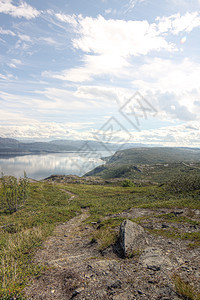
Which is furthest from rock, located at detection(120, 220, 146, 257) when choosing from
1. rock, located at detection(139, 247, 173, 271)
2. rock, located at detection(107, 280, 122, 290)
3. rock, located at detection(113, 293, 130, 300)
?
rock, located at detection(113, 293, 130, 300)

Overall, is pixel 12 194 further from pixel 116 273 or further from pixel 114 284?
pixel 114 284

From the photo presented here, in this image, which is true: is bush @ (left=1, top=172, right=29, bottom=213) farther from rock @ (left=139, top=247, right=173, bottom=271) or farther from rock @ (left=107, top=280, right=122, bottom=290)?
rock @ (left=107, top=280, right=122, bottom=290)

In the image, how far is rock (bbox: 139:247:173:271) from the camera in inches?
389

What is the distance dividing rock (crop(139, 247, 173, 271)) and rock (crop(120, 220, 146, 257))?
0.85 m

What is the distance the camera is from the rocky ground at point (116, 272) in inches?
315

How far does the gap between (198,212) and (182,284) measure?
17.4 m

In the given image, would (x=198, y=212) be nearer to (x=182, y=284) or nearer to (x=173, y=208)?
(x=173, y=208)

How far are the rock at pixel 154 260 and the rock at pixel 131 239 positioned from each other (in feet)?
2.80

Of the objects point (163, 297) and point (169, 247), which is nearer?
point (163, 297)

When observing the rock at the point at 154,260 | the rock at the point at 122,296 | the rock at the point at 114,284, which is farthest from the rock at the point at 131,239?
the rock at the point at 122,296

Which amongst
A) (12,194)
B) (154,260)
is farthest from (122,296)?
(12,194)

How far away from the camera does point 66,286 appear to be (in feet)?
28.8

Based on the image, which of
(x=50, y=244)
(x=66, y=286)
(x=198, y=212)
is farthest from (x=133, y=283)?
(x=198, y=212)

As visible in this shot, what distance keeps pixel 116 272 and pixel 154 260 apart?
9.20 feet
